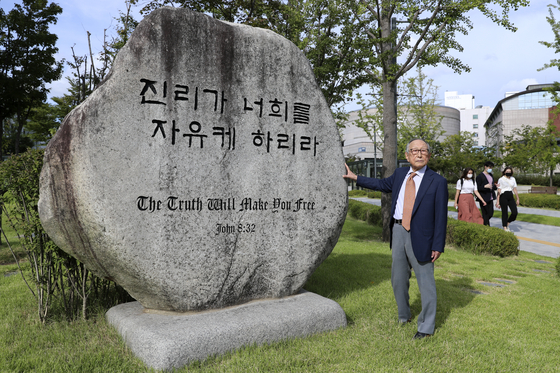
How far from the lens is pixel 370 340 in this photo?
136 inches

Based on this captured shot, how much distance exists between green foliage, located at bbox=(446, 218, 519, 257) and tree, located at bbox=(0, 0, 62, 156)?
1514cm

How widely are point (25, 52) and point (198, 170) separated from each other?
15361 millimetres

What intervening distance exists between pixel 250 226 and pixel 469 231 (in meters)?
6.44

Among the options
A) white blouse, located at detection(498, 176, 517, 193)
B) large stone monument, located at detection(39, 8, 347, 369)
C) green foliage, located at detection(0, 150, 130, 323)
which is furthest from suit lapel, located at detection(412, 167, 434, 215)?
white blouse, located at detection(498, 176, 517, 193)

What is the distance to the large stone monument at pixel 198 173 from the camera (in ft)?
10.3

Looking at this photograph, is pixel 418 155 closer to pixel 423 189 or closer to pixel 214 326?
pixel 423 189

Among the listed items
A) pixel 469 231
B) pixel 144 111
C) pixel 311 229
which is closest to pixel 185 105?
pixel 144 111

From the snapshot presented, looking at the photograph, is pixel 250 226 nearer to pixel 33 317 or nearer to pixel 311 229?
pixel 311 229

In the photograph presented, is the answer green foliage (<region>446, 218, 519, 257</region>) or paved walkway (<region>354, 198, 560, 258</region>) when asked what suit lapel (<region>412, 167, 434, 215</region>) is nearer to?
green foliage (<region>446, 218, 519, 257</region>)

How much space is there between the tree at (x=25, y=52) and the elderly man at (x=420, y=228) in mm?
15079

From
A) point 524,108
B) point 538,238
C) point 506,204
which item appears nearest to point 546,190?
point 538,238

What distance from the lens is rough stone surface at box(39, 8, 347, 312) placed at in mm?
3133

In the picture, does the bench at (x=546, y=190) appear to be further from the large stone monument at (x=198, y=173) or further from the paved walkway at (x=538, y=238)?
the large stone monument at (x=198, y=173)

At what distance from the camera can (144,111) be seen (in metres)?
3.31
